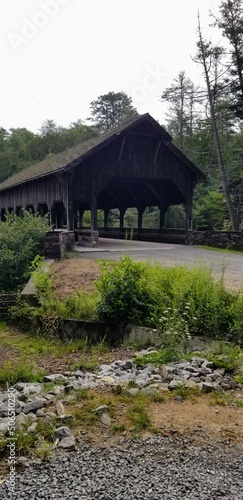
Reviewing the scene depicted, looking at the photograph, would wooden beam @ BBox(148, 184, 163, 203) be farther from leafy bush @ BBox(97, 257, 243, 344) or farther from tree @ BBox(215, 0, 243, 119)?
leafy bush @ BBox(97, 257, 243, 344)

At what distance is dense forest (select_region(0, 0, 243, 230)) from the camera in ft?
67.8

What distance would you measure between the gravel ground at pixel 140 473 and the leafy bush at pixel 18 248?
19.4 feet

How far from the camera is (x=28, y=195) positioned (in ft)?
69.6

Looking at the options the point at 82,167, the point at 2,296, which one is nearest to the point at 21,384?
the point at 2,296

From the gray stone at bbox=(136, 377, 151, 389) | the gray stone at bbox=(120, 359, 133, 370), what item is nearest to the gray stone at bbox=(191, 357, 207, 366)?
the gray stone at bbox=(136, 377, 151, 389)

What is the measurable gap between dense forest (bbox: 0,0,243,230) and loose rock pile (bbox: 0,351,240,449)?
57.5ft

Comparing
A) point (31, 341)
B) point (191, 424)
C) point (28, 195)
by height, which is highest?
point (28, 195)

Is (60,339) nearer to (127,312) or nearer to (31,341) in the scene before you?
(31,341)

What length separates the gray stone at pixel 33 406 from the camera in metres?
3.45

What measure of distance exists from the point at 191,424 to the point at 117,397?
806 mm

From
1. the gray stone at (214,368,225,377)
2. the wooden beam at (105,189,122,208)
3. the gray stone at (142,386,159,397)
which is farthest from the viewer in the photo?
the wooden beam at (105,189,122,208)

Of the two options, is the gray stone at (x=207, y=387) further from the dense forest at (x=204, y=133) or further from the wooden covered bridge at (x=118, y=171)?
the dense forest at (x=204, y=133)

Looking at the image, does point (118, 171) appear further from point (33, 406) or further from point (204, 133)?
point (204, 133)

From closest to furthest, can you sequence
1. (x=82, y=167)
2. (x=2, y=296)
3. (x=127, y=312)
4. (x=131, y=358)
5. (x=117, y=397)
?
(x=117, y=397) → (x=131, y=358) → (x=127, y=312) → (x=2, y=296) → (x=82, y=167)
